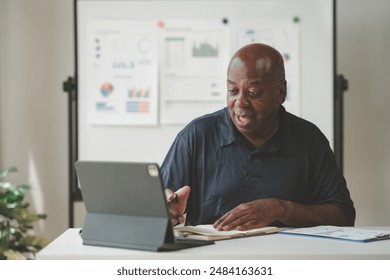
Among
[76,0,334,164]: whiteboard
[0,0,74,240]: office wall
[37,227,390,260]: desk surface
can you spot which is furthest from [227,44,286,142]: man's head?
[0,0,74,240]: office wall

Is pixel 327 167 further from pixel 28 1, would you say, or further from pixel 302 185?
pixel 28 1

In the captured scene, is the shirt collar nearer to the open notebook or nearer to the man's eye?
the man's eye

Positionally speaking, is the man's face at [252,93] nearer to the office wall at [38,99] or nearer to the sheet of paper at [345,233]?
the sheet of paper at [345,233]

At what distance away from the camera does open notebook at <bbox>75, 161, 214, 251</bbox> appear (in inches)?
58.2

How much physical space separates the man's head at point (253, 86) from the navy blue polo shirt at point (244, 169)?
0.26ft

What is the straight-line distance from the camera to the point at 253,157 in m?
2.22

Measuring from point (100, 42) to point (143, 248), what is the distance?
223 centimetres

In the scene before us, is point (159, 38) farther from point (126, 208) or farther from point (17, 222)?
point (126, 208)

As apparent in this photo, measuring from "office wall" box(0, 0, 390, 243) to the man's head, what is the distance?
1810 millimetres

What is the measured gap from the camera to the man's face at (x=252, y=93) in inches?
85.2

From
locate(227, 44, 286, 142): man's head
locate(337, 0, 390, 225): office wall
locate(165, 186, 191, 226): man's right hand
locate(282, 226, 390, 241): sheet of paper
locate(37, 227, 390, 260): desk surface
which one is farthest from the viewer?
locate(337, 0, 390, 225): office wall

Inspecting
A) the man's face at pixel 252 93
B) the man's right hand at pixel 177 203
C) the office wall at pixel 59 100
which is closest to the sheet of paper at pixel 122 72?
the office wall at pixel 59 100

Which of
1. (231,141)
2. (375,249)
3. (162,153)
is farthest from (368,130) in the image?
(375,249)

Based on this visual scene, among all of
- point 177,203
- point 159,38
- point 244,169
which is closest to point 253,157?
point 244,169
